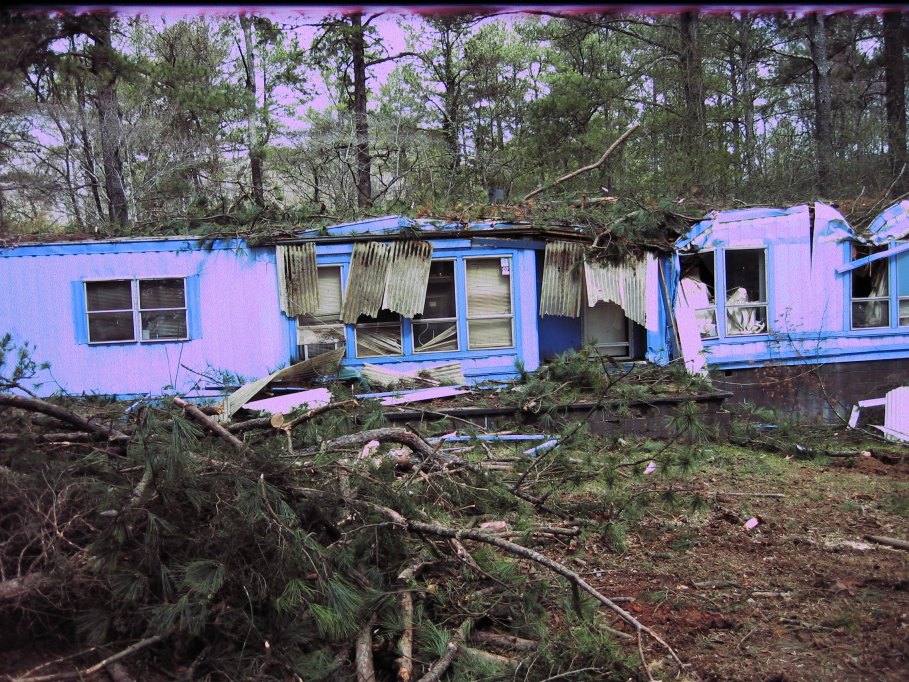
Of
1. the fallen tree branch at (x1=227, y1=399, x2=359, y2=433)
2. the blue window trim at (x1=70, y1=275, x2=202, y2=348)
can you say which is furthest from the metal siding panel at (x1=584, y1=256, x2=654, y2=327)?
the fallen tree branch at (x1=227, y1=399, x2=359, y2=433)

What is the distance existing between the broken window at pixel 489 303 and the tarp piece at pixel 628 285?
133 centimetres

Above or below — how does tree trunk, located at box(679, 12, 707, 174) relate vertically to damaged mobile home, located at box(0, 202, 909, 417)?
above

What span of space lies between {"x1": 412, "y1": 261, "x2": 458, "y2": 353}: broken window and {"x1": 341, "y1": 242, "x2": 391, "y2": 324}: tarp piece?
0.76 metres

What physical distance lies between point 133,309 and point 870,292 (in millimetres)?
11929

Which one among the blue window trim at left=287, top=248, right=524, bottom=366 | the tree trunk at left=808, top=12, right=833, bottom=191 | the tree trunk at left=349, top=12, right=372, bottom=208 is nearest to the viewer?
the blue window trim at left=287, top=248, right=524, bottom=366

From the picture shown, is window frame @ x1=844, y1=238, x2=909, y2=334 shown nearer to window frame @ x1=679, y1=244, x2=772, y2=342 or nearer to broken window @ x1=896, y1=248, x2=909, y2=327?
broken window @ x1=896, y1=248, x2=909, y2=327

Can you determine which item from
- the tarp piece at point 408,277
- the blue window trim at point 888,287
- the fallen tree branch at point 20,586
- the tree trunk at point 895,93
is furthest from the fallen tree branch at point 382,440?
the tree trunk at point 895,93

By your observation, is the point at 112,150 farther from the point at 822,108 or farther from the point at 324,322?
the point at 822,108

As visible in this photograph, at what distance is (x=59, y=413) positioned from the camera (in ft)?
11.8

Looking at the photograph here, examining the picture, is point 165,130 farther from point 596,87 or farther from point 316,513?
point 316,513

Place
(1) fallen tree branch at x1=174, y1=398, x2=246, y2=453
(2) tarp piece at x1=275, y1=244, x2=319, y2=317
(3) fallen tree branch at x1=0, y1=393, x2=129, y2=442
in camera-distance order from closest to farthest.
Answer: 1. (3) fallen tree branch at x1=0, y1=393, x2=129, y2=442
2. (1) fallen tree branch at x1=174, y1=398, x2=246, y2=453
3. (2) tarp piece at x1=275, y1=244, x2=319, y2=317

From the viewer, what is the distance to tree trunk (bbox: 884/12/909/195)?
16.8 m

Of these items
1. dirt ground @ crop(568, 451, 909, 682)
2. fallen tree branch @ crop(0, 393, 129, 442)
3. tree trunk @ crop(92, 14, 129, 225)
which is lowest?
dirt ground @ crop(568, 451, 909, 682)

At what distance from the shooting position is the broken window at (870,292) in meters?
11.8
